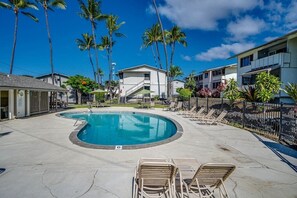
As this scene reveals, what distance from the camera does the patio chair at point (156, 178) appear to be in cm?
313

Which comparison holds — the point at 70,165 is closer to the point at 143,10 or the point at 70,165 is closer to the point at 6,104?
the point at 6,104

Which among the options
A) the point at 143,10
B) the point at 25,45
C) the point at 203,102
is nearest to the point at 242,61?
the point at 203,102

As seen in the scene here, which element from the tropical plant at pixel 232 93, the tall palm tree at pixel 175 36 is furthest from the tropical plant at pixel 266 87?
the tall palm tree at pixel 175 36

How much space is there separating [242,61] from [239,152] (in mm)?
24695

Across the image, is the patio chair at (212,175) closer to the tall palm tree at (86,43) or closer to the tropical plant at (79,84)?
the tropical plant at (79,84)

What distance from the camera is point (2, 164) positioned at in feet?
16.8

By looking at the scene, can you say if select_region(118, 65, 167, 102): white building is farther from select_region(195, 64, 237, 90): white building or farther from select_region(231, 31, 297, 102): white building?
select_region(231, 31, 297, 102): white building

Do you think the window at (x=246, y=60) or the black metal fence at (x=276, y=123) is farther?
the window at (x=246, y=60)

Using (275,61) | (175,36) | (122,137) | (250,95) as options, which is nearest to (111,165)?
(122,137)

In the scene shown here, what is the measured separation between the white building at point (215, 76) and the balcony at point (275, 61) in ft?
31.5

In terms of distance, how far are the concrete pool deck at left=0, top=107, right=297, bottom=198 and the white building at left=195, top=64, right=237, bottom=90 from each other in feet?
90.7

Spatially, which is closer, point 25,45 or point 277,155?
point 277,155

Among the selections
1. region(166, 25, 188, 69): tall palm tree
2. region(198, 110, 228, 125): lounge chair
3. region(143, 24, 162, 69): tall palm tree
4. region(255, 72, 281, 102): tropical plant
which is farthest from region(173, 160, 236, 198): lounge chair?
region(143, 24, 162, 69): tall palm tree

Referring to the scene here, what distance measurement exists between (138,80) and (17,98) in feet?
78.2
